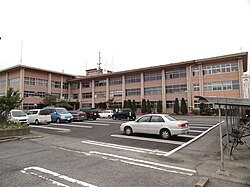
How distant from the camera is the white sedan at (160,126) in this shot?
10045 millimetres

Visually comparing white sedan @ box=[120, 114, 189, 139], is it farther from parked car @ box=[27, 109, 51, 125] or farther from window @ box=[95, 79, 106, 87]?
window @ box=[95, 79, 106, 87]

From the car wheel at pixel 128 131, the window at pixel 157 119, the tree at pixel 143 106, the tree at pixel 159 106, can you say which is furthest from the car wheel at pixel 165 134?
the tree at pixel 143 106

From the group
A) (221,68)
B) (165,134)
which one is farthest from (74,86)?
(165,134)

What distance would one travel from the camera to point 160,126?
1052cm

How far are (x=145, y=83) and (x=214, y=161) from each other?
3711 cm

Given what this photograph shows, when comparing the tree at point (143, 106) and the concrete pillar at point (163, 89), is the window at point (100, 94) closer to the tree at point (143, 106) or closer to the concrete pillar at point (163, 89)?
the tree at point (143, 106)

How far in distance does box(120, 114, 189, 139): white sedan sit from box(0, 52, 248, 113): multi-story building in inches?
726

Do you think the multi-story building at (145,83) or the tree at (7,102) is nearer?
the tree at (7,102)

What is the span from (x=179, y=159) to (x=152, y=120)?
4390mm

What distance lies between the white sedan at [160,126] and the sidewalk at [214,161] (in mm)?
1268

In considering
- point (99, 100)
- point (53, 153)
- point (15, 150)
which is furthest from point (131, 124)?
point (99, 100)

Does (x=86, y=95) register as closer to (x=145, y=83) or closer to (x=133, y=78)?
(x=133, y=78)

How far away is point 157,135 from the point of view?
11570 millimetres

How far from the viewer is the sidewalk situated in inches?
197
